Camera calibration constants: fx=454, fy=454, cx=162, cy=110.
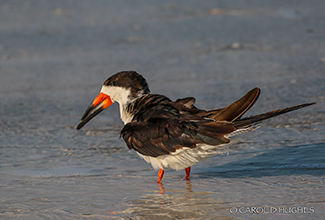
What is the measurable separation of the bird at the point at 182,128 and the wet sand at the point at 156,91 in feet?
0.92

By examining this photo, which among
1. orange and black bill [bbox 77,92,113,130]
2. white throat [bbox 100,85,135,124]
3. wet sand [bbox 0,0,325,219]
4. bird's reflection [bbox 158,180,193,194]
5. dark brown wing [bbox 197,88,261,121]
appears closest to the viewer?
wet sand [bbox 0,0,325,219]

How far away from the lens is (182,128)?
13.5 ft

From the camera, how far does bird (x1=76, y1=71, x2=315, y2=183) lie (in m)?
3.90

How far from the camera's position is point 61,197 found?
389 cm

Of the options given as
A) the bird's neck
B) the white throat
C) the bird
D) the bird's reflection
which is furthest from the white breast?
the white throat

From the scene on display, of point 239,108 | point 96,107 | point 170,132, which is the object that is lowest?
point 170,132

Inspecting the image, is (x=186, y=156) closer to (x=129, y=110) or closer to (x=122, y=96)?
(x=129, y=110)

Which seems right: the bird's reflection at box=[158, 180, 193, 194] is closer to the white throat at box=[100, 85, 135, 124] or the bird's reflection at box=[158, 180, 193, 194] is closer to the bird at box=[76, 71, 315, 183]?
the bird at box=[76, 71, 315, 183]

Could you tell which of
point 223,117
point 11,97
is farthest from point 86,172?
point 11,97

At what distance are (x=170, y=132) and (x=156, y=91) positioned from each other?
3652mm

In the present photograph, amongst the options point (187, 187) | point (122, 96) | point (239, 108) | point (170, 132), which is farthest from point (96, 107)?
point (239, 108)

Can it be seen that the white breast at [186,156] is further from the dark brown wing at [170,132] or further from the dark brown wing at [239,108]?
the dark brown wing at [239,108]

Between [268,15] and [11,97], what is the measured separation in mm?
7300

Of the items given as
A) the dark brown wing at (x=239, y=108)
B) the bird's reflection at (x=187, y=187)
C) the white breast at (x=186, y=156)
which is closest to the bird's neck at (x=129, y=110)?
the white breast at (x=186, y=156)
